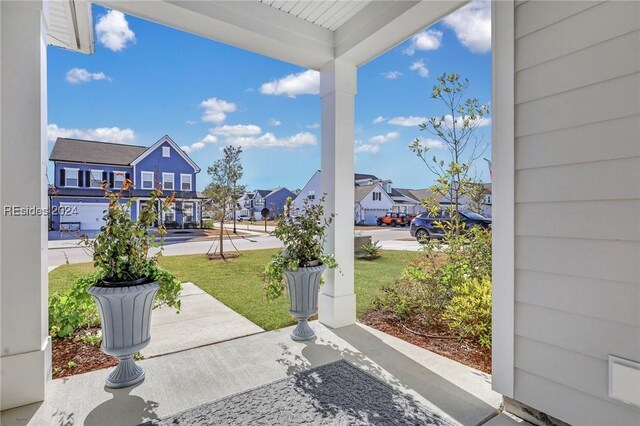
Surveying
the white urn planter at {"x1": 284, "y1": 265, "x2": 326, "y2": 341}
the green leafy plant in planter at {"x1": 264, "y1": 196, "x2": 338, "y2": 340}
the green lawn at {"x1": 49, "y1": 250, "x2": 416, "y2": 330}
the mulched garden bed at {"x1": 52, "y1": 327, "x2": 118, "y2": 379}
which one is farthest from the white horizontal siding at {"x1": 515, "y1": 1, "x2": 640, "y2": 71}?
the mulched garden bed at {"x1": 52, "y1": 327, "x2": 118, "y2": 379}

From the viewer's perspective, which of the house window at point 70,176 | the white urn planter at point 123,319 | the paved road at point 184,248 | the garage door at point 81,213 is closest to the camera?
the white urn planter at point 123,319

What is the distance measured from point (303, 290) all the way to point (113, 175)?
2879mm

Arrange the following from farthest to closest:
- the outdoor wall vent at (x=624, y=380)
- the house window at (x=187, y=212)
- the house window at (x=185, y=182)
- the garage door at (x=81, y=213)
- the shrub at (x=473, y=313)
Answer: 1. the house window at (x=185, y=182)
2. the house window at (x=187, y=212)
3. the garage door at (x=81, y=213)
4. the shrub at (x=473, y=313)
5. the outdoor wall vent at (x=624, y=380)

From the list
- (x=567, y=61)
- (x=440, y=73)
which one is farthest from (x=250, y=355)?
(x=440, y=73)

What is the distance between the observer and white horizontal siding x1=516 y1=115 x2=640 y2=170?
130cm

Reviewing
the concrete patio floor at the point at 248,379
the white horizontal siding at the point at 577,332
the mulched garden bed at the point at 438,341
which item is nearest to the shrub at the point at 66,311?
the concrete patio floor at the point at 248,379

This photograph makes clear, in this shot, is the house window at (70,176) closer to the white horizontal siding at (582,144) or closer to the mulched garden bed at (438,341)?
the mulched garden bed at (438,341)

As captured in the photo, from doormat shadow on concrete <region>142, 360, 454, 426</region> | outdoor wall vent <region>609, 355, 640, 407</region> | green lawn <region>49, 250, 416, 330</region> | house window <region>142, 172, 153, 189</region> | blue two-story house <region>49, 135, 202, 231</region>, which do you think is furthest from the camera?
house window <region>142, 172, 153, 189</region>

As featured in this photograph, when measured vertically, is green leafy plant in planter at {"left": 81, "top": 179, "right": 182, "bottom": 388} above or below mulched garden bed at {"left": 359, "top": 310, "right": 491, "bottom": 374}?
above

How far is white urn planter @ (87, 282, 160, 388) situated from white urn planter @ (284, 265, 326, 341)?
104cm

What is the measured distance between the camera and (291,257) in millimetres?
2725

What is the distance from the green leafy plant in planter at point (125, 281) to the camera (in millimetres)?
1881

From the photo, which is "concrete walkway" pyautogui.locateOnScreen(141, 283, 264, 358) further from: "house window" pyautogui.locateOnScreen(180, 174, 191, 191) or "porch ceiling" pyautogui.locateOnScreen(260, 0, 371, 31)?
"house window" pyautogui.locateOnScreen(180, 174, 191, 191)

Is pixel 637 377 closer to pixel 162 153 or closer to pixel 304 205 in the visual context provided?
pixel 304 205
